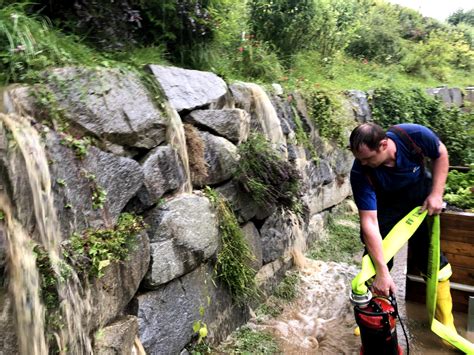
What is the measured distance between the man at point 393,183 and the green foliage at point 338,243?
6.64 ft

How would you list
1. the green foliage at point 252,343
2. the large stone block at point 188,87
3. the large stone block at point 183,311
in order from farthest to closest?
the green foliage at point 252,343
the large stone block at point 188,87
the large stone block at point 183,311

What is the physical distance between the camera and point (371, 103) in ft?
26.0

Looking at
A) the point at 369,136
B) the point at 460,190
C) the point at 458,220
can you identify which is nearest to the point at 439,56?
the point at 460,190

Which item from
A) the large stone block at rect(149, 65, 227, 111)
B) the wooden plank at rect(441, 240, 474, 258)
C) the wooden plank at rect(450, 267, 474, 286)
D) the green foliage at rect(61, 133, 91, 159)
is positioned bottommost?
the wooden plank at rect(450, 267, 474, 286)

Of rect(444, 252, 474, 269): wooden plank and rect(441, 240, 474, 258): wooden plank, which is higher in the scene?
rect(441, 240, 474, 258): wooden plank

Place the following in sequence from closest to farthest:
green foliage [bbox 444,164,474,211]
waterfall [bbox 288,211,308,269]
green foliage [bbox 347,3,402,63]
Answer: green foliage [bbox 444,164,474,211] < waterfall [bbox 288,211,308,269] < green foliage [bbox 347,3,402,63]

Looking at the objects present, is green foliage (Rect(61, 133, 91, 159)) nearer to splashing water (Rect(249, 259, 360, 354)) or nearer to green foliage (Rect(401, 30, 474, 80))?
splashing water (Rect(249, 259, 360, 354))

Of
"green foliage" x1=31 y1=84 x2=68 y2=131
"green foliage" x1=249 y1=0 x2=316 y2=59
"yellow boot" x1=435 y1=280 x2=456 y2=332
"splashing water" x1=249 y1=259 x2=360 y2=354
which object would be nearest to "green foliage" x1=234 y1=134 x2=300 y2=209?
"splashing water" x1=249 y1=259 x2=360 y2=354

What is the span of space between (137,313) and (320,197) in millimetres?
3849

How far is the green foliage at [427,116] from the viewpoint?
800 cm

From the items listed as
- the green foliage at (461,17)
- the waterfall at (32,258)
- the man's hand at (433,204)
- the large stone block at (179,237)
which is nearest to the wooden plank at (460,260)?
the man's hand at (433,204)

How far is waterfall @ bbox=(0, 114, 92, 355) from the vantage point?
211cm

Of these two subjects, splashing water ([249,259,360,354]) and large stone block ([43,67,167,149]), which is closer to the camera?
large stone block ([43,67,167,149])

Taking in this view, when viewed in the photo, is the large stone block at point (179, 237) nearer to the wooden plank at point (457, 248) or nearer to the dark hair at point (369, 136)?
the dark hair at point (369, 136)
